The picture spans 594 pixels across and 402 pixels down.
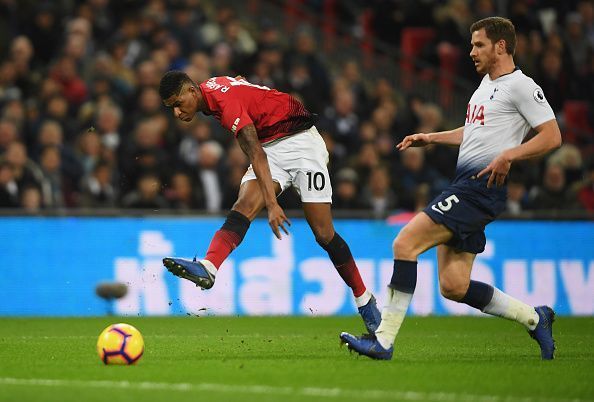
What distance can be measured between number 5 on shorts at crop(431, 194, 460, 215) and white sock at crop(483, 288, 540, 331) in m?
0.82

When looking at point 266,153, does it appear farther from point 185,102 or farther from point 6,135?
point 6,135

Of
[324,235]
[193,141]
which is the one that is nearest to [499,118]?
[324,235]

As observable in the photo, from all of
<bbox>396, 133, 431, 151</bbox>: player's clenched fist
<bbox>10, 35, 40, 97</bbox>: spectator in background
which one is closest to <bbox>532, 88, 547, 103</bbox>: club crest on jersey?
<bbox>396, 133, 431, 151</bbox>: player's clenched fist

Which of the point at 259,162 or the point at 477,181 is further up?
the point at 259,162

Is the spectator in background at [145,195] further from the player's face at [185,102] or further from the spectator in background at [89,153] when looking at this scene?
the player's face at [185,102]

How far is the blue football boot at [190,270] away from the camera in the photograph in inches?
329

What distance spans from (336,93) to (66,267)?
5.20 metres

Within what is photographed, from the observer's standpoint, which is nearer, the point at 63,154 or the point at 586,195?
the point at 63,154

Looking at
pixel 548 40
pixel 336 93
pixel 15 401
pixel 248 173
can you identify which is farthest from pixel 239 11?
pixel 15 401

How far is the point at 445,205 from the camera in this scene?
26.8 ft

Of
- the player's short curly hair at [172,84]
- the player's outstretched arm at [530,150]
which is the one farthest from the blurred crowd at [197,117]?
the player's outstretched arm at [530,150]

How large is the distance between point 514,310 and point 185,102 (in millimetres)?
2808

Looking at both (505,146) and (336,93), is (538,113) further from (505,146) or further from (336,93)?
(336,93)

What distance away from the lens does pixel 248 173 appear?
9.49m
